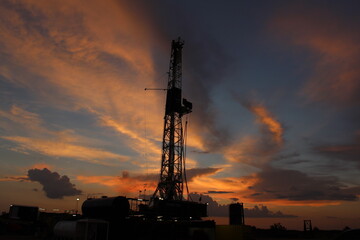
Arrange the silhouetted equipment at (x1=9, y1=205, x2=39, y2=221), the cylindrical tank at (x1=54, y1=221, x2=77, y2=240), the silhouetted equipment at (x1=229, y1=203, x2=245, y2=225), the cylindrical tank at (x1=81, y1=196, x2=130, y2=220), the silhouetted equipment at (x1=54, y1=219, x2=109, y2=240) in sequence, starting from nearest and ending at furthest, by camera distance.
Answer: the silhouetted equipment at (x1=54, y1=219, x2=109, y2=240) < the cylindrical tank at (x1=54, y1=221, x2=77, y2=240) < the cylindrical tank at (x1=81, y1=196, x2=130, y2=220) < the silhouetted equipment at (x1=229, y1=203, x2=245, y2=225) < the silhouetted equipment at (x1=9, y1=205, x2=39, y2=221)

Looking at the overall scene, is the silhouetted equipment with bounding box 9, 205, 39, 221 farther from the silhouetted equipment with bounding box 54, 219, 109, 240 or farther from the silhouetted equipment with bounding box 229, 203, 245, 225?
the silhouetted equipment with bounding box 229, 203, 245, 225

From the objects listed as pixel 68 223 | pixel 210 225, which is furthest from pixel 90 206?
pixel 210 225

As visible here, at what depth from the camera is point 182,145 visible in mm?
67312

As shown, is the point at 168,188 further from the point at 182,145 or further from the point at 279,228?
the point at 279,228

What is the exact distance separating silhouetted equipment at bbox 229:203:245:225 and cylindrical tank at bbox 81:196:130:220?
25.5m

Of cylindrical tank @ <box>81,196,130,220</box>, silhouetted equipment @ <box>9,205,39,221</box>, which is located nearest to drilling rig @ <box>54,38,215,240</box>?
cylindrical tank @ <box>81,196,130,220</box>

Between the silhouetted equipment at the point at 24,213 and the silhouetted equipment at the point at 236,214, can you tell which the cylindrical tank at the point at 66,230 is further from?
the silhouetted equipment at the point at 236,214

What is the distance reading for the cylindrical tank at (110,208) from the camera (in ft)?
105

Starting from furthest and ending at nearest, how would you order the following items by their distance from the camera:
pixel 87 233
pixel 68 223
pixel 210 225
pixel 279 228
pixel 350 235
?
pixel 279 228
pixel 210 225
pixel 68 223
pixel 87 233
pixel 350 235

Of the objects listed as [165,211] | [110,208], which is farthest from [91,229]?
[165,211]

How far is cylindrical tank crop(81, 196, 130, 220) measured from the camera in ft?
105

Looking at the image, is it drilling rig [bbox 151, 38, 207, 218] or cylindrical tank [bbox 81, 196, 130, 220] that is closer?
cylindrical tank [bbox 81, 196, 130, 220]

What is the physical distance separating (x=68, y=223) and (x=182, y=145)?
1517 inches

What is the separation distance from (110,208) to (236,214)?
27.9m
